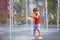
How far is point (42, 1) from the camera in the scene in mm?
21578

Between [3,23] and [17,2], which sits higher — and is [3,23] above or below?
below

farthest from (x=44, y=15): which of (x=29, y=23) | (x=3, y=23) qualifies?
(x=3, y=23)

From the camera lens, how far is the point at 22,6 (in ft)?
71.8

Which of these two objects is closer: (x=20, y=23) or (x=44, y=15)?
(x=44, y=15)

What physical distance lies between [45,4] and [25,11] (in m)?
1.71

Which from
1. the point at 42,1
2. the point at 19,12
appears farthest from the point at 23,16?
the point at 42,1

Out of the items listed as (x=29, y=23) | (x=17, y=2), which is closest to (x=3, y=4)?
(x=17, y=2)

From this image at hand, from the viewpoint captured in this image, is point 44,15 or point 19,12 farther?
point 19,12

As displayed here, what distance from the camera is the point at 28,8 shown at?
21.3 metres

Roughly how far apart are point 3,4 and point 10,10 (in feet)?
7.05

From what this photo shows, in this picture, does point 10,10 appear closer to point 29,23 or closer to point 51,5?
point 29,23

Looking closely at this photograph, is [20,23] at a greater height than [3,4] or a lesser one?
lesser

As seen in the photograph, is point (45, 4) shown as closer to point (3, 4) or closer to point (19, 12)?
point (19, 12)

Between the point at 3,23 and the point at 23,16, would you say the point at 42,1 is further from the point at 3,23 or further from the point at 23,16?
the point at 3,23
